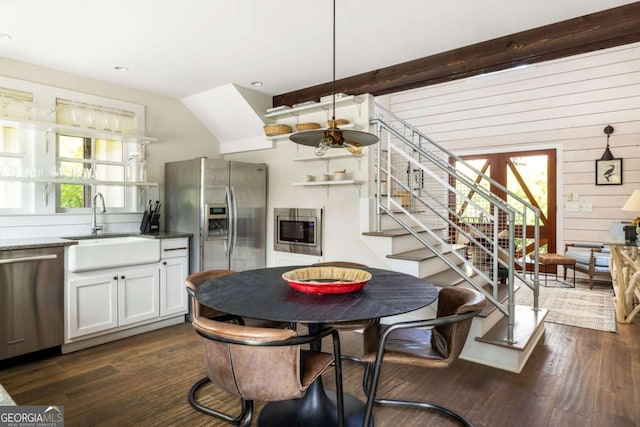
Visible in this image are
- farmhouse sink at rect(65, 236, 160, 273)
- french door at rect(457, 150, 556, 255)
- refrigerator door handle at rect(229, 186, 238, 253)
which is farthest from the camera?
french door at rect(457, 150, 556, 255)

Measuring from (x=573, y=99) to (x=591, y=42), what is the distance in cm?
371

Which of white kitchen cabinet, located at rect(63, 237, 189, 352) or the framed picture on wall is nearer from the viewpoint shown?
white kitchen cabinet, located at rect(63, 237, 189, 352)

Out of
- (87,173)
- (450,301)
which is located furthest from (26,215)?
(450,301)

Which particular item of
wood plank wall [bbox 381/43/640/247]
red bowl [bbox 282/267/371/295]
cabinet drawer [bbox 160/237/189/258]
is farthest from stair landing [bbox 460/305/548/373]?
wood plank wall [bbox 381/43/640/247]

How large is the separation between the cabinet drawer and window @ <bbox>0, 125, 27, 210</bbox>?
131cm

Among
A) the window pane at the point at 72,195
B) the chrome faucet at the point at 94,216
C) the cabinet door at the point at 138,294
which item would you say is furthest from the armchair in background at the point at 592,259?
the window pane at the point at 72,195

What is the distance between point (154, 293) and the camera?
12.4 ft

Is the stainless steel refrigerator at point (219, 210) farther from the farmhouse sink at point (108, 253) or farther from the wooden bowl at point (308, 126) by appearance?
the wooden bowl at point (308, 126)

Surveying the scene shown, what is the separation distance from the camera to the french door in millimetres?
6238

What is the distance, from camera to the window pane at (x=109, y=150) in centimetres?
412

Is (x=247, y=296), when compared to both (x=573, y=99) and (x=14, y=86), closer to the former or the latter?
(x=14, y=86)

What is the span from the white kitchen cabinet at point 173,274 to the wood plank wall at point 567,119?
4640 mm

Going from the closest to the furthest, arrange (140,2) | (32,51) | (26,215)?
(140,2) → (32,51) → (26,215)

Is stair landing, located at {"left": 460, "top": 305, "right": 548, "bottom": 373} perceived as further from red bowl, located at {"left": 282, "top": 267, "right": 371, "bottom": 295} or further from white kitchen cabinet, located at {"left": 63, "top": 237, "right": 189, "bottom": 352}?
white kitchen cabinet, located at {"left": 63, "top": 237, "right": 189, "bottom": 352}
